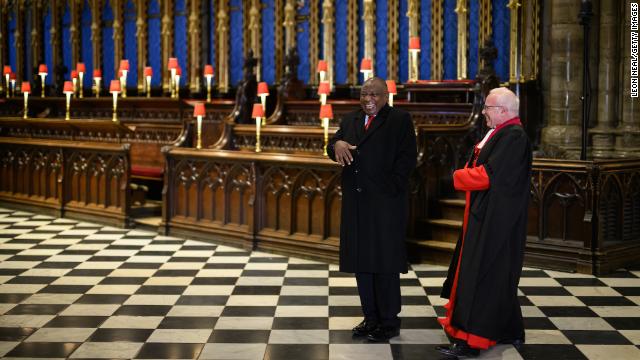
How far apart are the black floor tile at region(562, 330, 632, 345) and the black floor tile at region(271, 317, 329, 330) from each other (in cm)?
154

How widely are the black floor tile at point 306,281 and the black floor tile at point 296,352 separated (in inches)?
71.1

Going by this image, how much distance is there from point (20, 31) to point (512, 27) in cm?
1235

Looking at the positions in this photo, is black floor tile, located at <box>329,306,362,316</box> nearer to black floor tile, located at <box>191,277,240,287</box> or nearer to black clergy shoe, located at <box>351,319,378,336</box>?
black clergy shoe, located at <box>351,319,378,336</box>

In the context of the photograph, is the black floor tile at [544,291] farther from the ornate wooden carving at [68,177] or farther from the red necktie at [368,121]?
the ornate wooden carving at [68,177]

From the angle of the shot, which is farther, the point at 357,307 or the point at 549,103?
the point at 549,103

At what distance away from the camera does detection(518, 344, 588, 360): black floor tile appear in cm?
491

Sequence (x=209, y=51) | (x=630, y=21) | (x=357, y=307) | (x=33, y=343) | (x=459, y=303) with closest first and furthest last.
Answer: (x=459, y=303), (x=33, y=343), (x=357, y=307), (x=630, y=21), (x=209, y=51)

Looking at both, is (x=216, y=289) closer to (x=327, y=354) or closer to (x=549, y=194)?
(x=327, y=354)

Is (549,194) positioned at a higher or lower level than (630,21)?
lower

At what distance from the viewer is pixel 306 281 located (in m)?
7.10

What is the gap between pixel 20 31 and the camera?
19562 millimetres

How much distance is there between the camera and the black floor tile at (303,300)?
247 inches

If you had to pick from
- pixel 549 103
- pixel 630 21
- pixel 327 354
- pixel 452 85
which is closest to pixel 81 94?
pixel 452 85

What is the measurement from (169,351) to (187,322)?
0.68m
